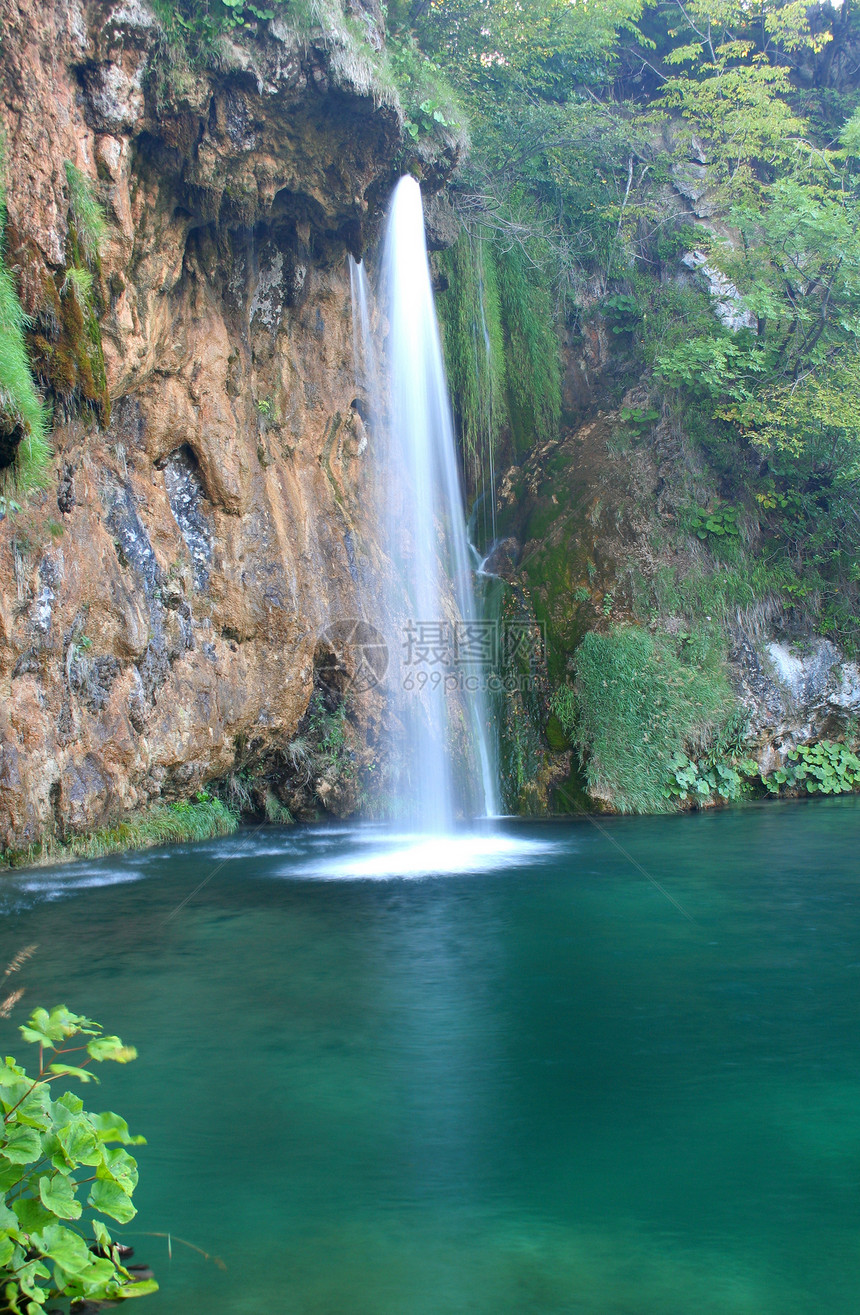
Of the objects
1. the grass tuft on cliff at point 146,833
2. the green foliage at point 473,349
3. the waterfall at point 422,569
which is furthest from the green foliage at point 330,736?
the green foliage at point 473,349

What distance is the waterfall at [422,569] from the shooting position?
13.3m

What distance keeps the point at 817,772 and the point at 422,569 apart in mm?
6922

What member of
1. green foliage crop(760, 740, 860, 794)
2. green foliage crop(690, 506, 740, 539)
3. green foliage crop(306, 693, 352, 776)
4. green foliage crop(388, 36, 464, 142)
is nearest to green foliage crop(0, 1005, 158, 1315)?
green foliage crop(306, 693, 352, 776)

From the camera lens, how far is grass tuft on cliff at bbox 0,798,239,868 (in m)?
9.48

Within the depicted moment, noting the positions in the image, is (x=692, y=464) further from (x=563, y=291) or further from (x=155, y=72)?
(x=155, y=72)

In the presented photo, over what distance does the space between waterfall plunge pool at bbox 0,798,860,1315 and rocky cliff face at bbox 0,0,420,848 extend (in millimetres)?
2333

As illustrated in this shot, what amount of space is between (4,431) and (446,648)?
8.28m

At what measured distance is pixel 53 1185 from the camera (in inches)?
97.0

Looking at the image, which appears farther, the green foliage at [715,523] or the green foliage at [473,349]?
the green foliage at [473,349]

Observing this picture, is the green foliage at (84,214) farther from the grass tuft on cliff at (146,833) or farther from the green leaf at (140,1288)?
the green leaf at (140,1288)

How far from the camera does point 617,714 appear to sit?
13578mm

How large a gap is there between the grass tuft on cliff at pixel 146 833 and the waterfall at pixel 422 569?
255cm

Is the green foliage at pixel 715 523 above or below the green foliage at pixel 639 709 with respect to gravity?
above

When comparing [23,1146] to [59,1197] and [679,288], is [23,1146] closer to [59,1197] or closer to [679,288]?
[59,1197]
